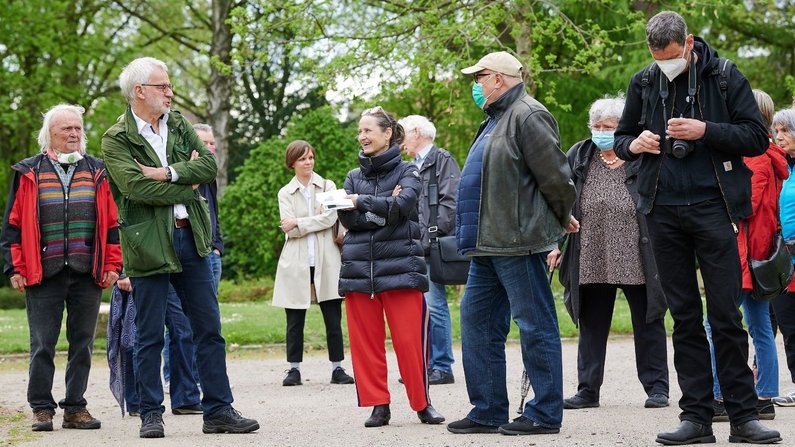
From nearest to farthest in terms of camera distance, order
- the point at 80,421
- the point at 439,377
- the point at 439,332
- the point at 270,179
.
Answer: the point at 80,421, the point at 439,377, the point at 439,332, the point at 270,179

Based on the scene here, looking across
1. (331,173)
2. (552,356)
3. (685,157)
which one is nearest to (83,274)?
(552,356)

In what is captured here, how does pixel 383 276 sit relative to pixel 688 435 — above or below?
above

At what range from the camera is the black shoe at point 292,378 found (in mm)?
10227

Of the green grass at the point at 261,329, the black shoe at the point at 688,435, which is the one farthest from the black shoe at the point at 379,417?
the green grass at the point at 261,329

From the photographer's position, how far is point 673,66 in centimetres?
610

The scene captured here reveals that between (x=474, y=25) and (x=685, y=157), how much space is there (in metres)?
12.2

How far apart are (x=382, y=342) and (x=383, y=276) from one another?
485 mm

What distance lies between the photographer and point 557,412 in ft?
22.0

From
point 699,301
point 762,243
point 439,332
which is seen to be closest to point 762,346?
point 762,243

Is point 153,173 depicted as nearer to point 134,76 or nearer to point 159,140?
point 159,140

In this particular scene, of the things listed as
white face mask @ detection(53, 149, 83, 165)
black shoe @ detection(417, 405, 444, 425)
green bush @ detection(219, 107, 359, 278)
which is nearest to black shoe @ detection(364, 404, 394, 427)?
black shoe @ detection(417, 405, 444, 425)

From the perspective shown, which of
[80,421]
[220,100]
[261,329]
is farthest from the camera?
[220,100]

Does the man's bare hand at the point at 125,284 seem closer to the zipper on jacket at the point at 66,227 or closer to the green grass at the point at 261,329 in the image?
the zipper on jacket at the point at 66,227

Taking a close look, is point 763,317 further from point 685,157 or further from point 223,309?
point 223,309
